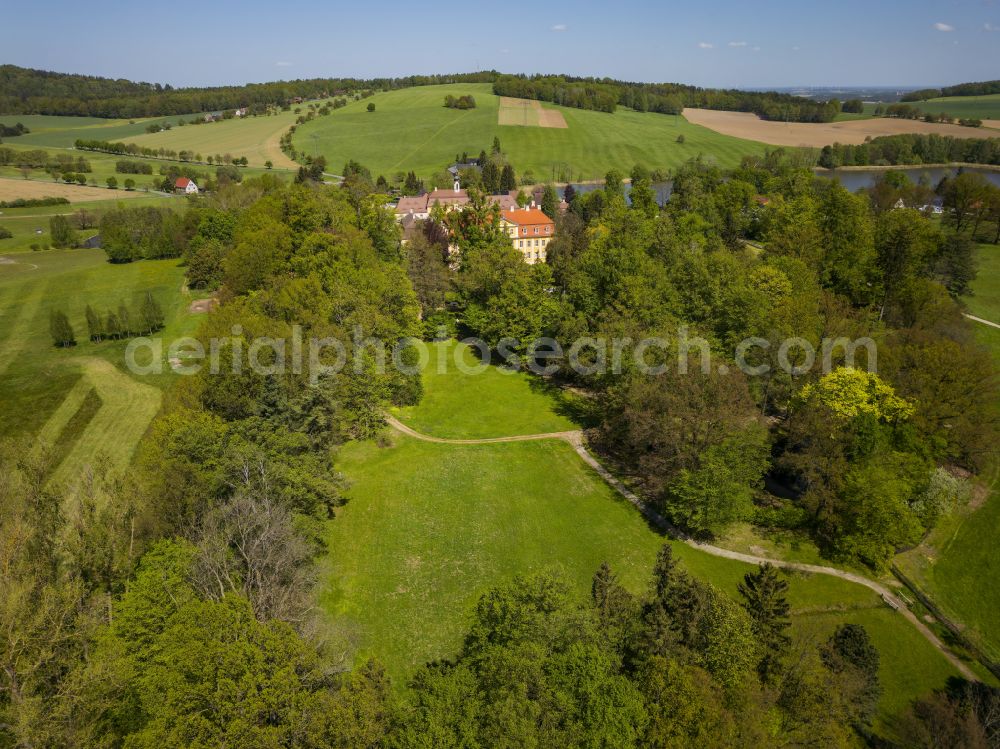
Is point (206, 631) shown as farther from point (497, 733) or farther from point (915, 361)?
point (915, 361)

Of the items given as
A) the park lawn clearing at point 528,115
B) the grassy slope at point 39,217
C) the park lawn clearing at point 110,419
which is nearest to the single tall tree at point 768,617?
the park lawn clearing at point 110,419

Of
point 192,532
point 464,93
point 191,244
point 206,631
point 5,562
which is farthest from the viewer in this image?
point 464,93

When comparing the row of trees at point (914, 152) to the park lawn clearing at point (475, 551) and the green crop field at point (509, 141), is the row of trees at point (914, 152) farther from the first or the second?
the park lawn clearing at point (475, 551)

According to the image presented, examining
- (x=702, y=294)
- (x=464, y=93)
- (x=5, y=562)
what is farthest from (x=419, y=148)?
(x=5, y=562)

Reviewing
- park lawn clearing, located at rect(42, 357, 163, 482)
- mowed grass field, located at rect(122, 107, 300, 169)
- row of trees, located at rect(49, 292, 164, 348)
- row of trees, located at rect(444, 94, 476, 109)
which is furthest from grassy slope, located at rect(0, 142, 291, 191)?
park lawn clearing, located at rect(42, 357, 163, 482)

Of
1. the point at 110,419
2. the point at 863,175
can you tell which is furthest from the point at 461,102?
the point at 110,419

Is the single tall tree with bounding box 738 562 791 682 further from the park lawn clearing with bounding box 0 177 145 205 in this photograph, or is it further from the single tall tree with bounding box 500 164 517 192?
the park lawn clearing with bounding box 0 177 145 205

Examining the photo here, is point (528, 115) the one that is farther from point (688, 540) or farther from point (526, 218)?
point (688, 540)
